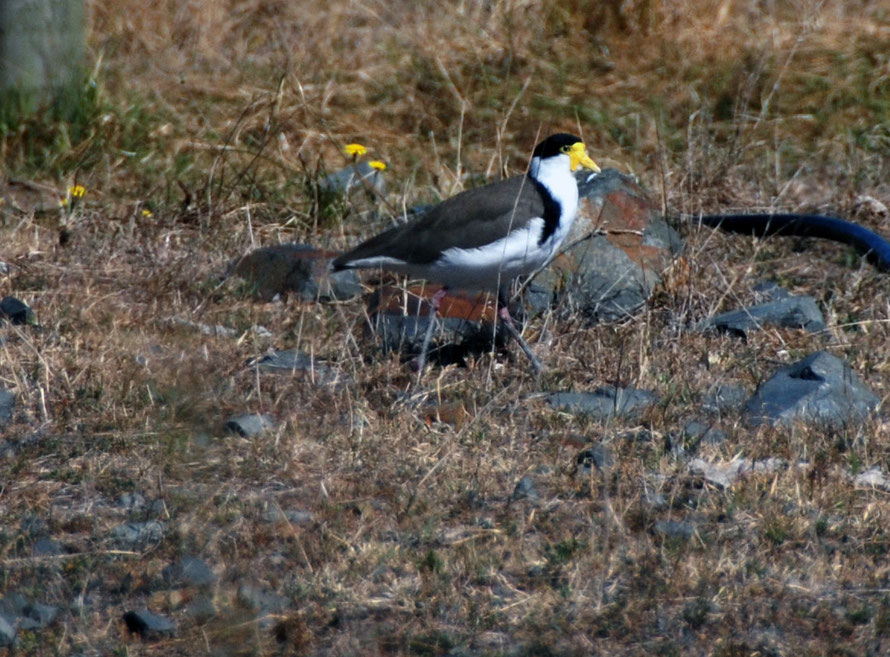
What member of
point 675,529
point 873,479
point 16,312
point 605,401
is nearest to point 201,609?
point 675,529

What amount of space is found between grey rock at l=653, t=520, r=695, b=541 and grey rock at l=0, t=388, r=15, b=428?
2.01 metres

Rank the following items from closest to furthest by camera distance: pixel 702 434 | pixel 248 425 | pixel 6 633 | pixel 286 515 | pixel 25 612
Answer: pixel 6 633
pixel 25 612
pixel 286 515
pixel 702 434
pixel 248 425

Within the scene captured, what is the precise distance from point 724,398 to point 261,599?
1.90 metres

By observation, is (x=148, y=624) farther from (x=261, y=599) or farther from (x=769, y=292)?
(x=769, y=292)

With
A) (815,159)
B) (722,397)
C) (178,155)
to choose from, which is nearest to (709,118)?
(815,159)

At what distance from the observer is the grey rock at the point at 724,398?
4074 mm

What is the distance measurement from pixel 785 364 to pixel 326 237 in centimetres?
237

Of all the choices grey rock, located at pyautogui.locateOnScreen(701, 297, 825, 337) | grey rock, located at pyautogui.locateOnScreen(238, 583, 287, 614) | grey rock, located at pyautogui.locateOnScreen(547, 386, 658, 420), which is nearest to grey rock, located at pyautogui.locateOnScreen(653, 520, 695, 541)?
grey rock, located at pyautogui.locateOnScreen(547, 386, 658, 420)

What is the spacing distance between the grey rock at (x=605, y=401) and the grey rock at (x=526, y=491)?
52cm

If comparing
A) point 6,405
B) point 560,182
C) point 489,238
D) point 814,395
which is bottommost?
point 6,405

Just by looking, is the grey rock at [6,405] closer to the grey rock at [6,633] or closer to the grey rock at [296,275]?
the grey rock at [6,633]

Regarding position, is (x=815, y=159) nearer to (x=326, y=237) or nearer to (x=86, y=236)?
(x=326, y=237)

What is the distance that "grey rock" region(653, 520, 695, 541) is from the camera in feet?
10.5

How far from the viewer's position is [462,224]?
459 cm
